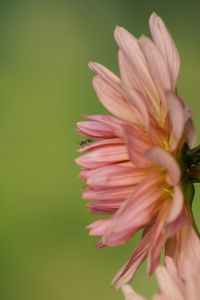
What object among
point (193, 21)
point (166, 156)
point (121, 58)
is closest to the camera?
point (166, 156)

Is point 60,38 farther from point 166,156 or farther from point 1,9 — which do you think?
point 166,156

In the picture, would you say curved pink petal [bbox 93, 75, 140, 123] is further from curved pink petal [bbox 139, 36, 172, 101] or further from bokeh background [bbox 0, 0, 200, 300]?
bokeh background [bbox 0, 0, 200, 300]

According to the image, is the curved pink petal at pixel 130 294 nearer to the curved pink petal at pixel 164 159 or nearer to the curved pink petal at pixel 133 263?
the curved pink petal at pixel 133 263

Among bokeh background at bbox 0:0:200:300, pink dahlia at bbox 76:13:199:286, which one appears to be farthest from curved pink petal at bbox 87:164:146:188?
bokeh background at bbox 0:0:200:300

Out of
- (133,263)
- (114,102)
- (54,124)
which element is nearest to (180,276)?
(133,263)

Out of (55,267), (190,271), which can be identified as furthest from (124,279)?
(55,267)
